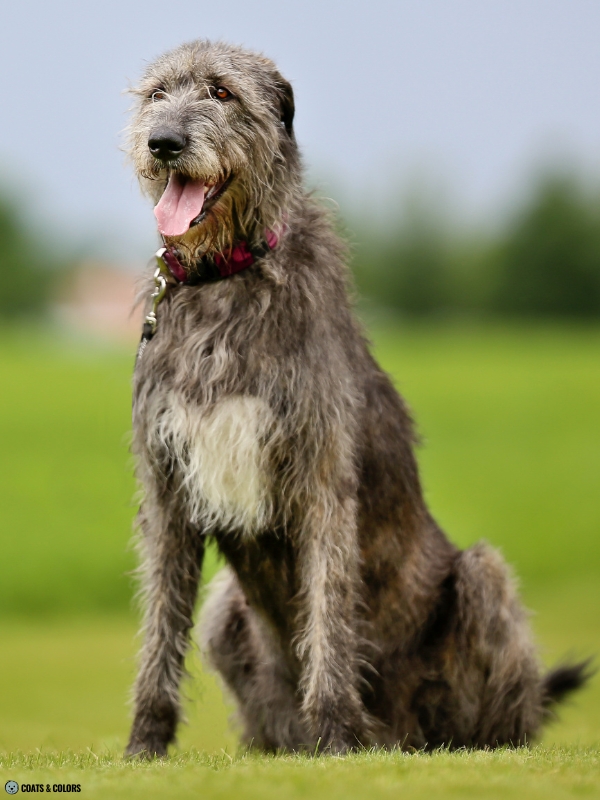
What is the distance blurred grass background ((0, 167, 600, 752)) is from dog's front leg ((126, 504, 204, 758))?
0.22 metres

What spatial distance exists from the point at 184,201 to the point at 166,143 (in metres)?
0.30

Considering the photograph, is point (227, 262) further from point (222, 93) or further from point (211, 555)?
point (211, 555)

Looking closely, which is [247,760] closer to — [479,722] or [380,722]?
[380,722]

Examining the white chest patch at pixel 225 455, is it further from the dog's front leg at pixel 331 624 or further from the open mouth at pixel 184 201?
the open mouth at pixel 184 201

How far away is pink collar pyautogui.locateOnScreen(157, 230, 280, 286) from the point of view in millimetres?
5832

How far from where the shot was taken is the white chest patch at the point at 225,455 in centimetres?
565

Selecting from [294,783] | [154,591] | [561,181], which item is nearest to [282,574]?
[154,591]

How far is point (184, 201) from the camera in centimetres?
570

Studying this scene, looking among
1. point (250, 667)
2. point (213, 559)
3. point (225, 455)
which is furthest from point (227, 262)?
point (213, 559)

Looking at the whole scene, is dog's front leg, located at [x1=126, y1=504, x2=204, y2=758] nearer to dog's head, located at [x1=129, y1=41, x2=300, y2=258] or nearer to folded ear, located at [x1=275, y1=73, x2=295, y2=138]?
dog's head, located at [x1=129, y1=41, x2=300, y2=258]

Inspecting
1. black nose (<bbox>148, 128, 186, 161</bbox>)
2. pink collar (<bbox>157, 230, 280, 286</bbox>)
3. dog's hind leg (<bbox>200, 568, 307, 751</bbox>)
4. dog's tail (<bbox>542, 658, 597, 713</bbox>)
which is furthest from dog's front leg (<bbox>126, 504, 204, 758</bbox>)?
dog's tail (<bbox>542, 658, 597, 713</bbox>)

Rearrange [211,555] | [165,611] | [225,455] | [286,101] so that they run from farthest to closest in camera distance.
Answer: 1. [211,555]
2. [165,611]
3. [286,101]
4. [225,455]

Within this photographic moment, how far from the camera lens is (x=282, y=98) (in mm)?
6004

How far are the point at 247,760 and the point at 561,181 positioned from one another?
219 ft
